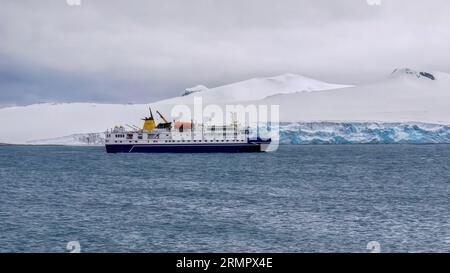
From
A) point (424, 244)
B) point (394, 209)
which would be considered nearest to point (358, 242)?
point (424, 244)

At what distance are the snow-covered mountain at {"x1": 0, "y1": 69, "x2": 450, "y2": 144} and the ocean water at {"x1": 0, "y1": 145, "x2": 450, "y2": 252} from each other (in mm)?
93847

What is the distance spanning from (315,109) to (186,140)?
6971cm

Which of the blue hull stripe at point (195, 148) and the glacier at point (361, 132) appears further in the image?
the glacier at point (361, 132)

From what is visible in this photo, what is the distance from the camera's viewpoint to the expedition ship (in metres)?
84.8

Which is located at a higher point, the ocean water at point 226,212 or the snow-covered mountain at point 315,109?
the snow-covered mountain at point 315,109

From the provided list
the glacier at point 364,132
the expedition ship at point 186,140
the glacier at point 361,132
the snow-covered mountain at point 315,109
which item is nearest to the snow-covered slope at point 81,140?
the snow-covered mountain at point 315,109

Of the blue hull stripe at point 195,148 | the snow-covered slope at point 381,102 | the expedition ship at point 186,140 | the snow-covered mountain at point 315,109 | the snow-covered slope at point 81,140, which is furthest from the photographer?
the snow-covered slope at point 81,140

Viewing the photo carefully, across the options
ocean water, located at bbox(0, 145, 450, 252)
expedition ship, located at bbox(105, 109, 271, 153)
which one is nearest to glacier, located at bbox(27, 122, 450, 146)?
expedition ship, located at bbox(105, 109, 271, 153)

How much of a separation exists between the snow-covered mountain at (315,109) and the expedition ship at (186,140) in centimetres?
5302

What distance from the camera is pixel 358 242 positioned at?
840 inches

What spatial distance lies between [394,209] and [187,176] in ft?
71.2

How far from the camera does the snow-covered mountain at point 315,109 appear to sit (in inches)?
5581

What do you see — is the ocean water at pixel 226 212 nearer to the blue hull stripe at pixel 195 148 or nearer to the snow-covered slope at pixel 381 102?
the blue hull stripe at pixel 195 148
